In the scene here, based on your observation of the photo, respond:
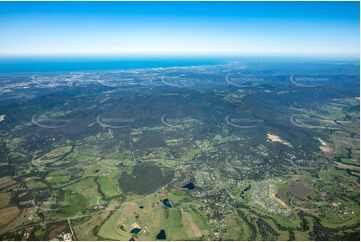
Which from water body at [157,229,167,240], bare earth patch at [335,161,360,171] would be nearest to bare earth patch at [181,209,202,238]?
water body at [157,229,167,240]

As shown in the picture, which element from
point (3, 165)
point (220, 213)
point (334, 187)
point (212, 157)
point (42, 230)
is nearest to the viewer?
point (42, 230)

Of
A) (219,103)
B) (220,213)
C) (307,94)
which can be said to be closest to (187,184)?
(220,213)

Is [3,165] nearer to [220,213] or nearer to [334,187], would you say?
[220,213]
